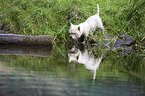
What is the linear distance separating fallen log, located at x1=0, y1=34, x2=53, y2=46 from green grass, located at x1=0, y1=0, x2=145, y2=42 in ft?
3.90

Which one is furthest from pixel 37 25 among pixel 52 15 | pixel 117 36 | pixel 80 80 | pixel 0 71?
pixel 80 80

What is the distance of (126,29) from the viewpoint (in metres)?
7.46

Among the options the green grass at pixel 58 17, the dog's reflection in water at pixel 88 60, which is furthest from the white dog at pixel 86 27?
the dog's reflection in water at pixel 88 60

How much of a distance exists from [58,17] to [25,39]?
2.46 metres

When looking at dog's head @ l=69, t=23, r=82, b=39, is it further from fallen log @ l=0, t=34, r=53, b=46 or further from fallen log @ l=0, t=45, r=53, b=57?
fallen log @ l=0, t=45, r=53, b=57

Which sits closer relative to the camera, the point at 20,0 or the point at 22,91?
the point at 22,91

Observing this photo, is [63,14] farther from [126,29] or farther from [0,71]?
[0,71]

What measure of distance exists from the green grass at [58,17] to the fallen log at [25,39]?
3.90ft

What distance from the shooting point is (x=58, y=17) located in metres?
8.76

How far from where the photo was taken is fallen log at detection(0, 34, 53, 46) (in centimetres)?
654

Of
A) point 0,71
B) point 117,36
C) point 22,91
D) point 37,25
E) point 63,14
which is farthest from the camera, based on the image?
point 63,14

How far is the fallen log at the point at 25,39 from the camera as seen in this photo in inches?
257

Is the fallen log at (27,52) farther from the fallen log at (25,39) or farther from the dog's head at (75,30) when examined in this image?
the dog's head at (75,30)

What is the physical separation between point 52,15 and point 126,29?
9.04 feet
